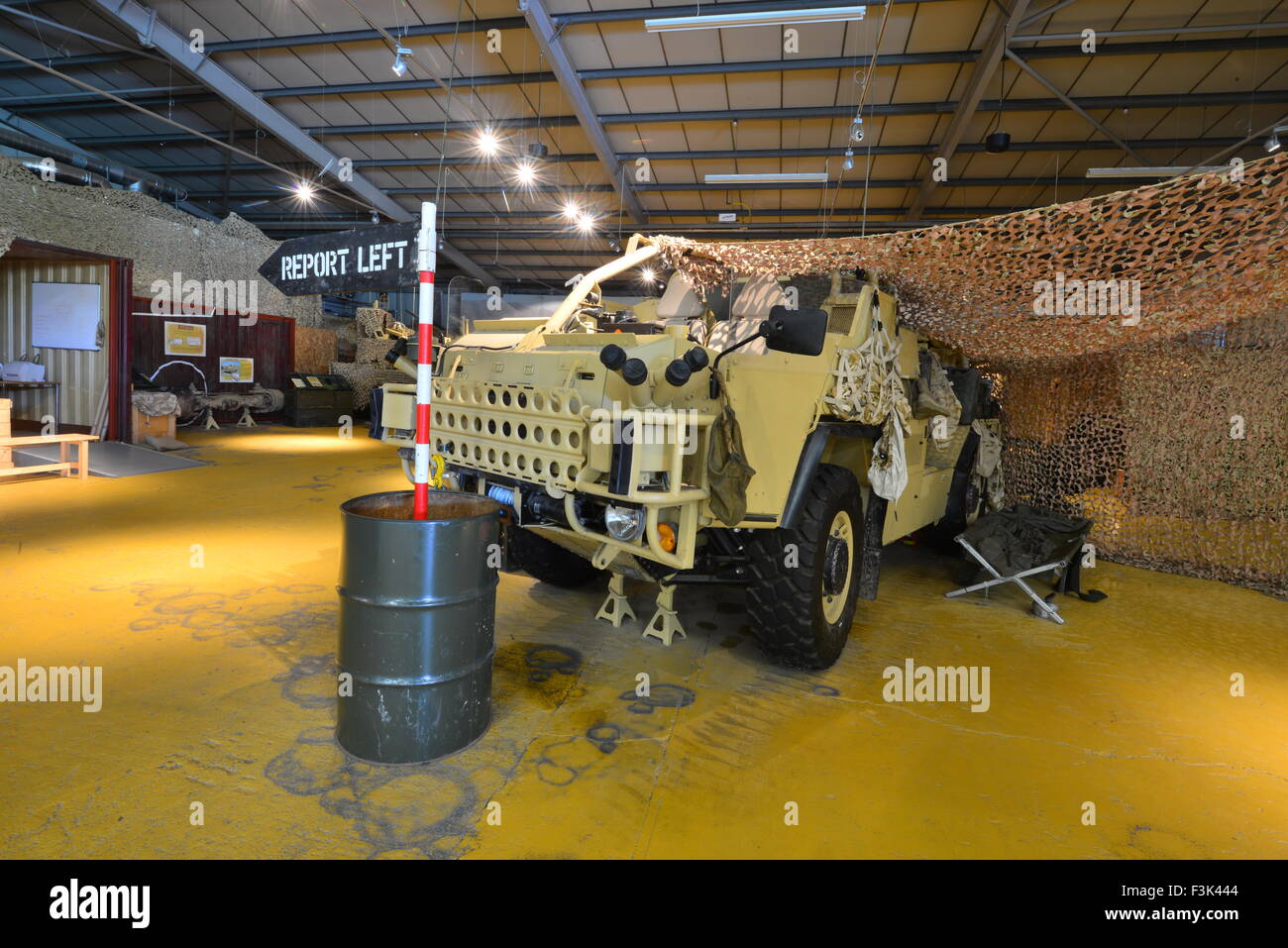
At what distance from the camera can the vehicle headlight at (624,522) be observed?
9.82 ft

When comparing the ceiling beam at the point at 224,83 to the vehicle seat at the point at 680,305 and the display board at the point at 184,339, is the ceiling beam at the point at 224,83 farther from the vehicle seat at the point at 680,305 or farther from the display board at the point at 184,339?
the vehicle seat at the point at 680,305

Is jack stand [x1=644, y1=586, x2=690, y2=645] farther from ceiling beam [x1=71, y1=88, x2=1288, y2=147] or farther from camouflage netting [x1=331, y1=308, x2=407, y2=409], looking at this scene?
camouflage netting [x1=331, y1=308, x2=407, y2=409]

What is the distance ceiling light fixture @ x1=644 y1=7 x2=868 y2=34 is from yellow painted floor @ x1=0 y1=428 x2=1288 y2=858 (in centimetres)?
614

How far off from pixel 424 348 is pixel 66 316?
1112cm

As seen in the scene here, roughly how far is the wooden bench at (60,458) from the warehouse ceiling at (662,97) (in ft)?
24.3

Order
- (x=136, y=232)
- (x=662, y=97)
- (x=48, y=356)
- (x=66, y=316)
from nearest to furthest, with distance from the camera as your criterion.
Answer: (x=66, y=316) < (x=48, y=356) < (x=662, y=97) < (x=136, y=232)

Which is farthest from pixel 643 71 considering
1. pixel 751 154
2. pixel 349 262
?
pixel 349 262

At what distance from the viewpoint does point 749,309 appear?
4.77m

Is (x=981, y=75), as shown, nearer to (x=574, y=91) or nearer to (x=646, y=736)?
(x=574, y=91)

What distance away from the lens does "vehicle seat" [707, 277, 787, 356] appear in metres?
4.29

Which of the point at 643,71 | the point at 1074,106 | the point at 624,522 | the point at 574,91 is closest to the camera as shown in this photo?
the point at 624,522

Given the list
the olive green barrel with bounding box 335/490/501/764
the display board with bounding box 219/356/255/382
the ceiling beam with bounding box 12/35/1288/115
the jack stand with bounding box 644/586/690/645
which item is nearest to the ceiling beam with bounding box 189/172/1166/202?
the ceiling beam with bounding box 12/35/1288/115

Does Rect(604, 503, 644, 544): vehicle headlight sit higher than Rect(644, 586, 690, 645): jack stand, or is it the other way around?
Rect(604, 503, 644, 544): vehicle headlight
